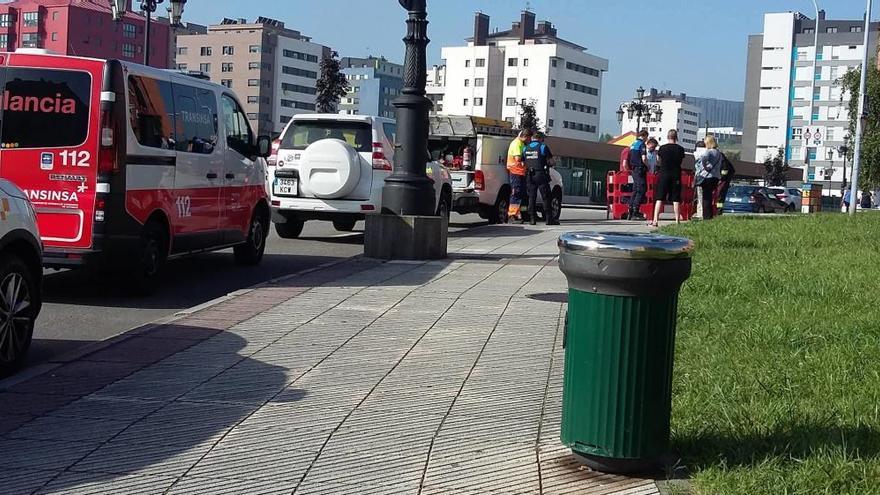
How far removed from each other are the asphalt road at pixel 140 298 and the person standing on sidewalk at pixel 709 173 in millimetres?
7912

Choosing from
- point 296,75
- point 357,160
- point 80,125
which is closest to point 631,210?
point 357,160

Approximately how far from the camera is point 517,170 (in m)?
20.5

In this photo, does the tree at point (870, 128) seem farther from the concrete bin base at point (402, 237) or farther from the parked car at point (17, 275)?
the parked car at point (17, 275)

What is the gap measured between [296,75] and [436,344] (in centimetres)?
16991

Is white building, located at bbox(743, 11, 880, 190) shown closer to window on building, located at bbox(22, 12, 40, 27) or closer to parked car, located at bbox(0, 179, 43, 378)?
window on building, located at bbox(22, 12, 40, 27)

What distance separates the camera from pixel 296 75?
172625mm

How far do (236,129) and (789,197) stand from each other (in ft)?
133

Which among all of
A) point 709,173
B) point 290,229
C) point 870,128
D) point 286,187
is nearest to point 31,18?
point 870,128

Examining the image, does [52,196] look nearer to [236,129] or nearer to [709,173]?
[236,129]

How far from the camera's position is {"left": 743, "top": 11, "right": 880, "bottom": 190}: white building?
487ft

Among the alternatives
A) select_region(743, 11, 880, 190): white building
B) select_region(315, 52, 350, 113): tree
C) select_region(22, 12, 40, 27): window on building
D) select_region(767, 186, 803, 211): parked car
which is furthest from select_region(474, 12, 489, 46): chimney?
select_region(767, 186, 803, 211): parked car

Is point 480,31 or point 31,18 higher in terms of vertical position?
point 480,31

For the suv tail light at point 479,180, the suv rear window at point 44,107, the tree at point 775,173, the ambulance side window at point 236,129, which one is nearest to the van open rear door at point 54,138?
the suv rear window at point 44,107

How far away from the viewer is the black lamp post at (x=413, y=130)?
12.8 metres
